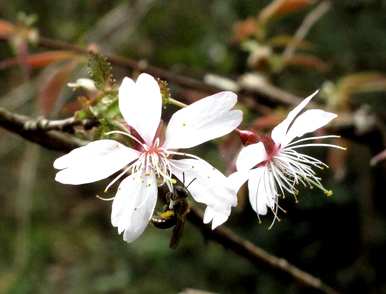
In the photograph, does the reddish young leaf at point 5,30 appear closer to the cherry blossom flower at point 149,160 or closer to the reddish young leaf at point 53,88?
the reddish young leaf at point 53,88

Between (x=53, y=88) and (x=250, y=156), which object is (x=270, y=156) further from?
(x=53, y=88)

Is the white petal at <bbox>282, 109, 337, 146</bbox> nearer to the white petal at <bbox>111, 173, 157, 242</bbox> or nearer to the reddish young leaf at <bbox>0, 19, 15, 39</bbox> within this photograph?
the white petal at <bbox>111, 173, 157, 242</bbox>

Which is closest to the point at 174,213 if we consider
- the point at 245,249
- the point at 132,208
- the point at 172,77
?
the point at 132,208

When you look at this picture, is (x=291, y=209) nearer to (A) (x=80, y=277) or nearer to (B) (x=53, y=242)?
(A) (x=80, y=277)

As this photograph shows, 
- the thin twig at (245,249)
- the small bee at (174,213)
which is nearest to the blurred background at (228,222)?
the thin twig at (245,249)

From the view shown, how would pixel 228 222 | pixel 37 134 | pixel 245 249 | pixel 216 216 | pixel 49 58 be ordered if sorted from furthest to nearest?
pixel 228 222, pixel 49 58, pixel 245 249, pixel 37 134, pixel 216 216

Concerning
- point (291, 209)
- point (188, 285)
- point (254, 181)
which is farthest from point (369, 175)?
point (254, 181)

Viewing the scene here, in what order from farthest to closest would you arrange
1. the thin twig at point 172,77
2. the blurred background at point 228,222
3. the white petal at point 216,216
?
the blurred background at point 228,222 → the thin twig at point 172,77 → the white petal at point 216,216
